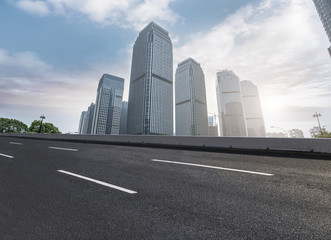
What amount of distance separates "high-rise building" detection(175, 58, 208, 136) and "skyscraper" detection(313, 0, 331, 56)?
9681 cm

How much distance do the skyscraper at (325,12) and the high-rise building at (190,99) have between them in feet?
318

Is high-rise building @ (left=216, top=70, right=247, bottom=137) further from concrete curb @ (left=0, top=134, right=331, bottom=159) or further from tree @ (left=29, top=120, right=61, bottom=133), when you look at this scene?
concrete curb @ (left=0, top=134, right=331, bottom=159)

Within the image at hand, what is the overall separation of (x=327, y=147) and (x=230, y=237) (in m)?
9.00

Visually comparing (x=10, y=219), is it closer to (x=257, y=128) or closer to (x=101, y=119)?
(x=101, y=119)

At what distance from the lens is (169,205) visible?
8.75 ft

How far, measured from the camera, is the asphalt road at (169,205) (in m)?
1.99

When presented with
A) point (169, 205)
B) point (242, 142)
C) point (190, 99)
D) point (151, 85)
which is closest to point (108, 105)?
point (151, 85)

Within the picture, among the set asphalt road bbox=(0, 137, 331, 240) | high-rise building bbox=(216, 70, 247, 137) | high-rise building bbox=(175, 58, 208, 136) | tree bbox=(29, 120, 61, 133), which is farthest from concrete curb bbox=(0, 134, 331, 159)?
high-rise building bbox=(216, 70, 247, 137)

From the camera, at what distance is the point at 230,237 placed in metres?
1.80

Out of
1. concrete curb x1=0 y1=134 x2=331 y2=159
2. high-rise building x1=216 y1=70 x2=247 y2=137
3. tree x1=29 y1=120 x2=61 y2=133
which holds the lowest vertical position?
concrete curb x1=0 y1=134 x2=331 y2=159

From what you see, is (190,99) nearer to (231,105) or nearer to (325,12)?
(231,105)

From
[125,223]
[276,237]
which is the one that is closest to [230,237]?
[276,237]

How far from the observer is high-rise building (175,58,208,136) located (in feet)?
491

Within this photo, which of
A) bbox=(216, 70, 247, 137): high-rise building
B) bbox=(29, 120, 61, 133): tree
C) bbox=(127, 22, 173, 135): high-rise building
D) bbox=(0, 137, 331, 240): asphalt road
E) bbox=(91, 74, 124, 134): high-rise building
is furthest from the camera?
bbox=(91, 74, 124, 134): high-rise building
